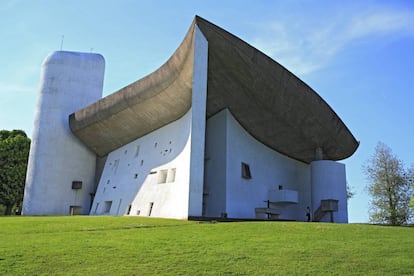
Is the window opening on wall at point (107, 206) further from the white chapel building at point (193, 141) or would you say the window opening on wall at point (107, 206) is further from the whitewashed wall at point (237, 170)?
the whitewashed wall at point (237, 170)

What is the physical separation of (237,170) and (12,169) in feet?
68.3

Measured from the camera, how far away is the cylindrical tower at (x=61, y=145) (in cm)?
2931

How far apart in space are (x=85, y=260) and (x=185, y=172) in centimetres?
1025

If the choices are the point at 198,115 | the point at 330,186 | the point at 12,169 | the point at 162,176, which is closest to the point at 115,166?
the point at 162,176

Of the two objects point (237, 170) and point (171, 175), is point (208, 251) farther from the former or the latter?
point (237, 170)

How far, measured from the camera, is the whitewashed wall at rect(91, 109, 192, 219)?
1894 centimetres

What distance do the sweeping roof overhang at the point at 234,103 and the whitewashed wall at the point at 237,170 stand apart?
2.29ft

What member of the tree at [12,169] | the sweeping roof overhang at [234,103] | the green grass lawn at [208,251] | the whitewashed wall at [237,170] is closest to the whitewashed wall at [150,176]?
the sweeping roof overhang at [234,103]

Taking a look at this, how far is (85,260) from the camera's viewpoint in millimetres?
8188

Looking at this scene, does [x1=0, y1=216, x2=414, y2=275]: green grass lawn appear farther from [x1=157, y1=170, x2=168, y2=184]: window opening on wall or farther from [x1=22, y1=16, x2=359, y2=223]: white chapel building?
[x1=157, y1=170, x2=168, y2=184]: window opening on wall

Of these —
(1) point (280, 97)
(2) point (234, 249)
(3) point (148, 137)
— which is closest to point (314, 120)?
(1) point (280, 97)

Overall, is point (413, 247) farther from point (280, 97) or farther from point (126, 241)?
point (280, 97)

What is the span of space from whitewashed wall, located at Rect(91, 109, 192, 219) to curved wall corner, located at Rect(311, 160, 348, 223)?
9276 mm

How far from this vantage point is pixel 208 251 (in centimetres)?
909
